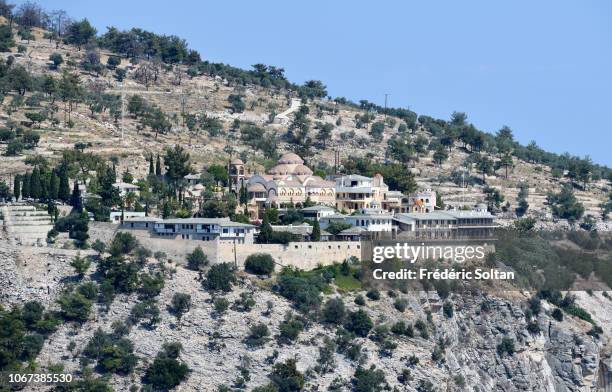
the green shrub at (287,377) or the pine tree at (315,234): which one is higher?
the pine tree at (315,234)

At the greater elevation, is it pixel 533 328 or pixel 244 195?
pixel 244 195

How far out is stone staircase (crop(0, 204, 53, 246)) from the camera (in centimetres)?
8256

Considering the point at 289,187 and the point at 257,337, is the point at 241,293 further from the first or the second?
the point at 289,187

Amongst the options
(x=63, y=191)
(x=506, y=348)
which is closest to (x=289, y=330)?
(x=506, y=348)

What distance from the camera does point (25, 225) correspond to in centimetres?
→ 8362

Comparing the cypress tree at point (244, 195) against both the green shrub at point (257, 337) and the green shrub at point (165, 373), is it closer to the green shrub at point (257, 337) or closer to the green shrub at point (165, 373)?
the green shrub at point (257, 337)

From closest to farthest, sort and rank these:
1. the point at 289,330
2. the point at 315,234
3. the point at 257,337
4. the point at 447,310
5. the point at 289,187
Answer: the point at 257,337
the point at 289,330
the point at 315,234
the point at 447,310
the point at 289,187

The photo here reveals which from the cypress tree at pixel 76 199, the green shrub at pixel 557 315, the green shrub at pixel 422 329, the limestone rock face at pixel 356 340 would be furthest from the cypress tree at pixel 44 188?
the green shrub at pixel 557 315

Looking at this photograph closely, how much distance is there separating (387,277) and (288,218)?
775cm

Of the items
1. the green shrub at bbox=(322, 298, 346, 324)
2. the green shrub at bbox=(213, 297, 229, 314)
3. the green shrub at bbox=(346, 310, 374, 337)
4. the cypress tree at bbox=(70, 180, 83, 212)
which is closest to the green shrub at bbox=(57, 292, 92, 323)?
the green shrub at bbox=(213, 297, 229, 314)

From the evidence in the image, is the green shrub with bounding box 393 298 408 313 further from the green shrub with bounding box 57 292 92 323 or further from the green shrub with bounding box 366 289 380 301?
the green shrub with bounding box 57 292 92 323

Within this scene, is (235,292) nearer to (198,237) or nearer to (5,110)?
(198,237)

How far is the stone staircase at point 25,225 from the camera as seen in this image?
82.6 metres

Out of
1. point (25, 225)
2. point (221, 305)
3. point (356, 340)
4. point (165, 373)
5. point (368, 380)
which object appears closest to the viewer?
point (165, 373)
